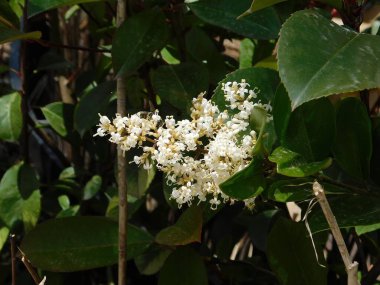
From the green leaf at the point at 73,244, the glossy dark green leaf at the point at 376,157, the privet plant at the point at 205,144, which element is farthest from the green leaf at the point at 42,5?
the glossy dark green leaf at the point at 376,157

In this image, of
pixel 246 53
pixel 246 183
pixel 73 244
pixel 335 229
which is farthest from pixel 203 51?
pixel 335 229

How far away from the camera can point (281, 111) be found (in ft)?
2.16

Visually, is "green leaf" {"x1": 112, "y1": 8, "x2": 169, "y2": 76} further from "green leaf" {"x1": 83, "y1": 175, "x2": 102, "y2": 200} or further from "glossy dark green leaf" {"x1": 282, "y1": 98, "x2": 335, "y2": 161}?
"green leaf" {"x1": 83, "y1": 175, "x2": 102, "y2": 200}

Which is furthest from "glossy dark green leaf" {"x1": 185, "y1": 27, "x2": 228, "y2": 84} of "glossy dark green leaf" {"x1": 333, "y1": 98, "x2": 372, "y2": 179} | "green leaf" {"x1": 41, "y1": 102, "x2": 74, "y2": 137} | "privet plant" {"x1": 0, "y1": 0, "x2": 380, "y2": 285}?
"glossy dark green leaf" {"x1": 333, "y1": 98, "x2": 372, "y2": 179}

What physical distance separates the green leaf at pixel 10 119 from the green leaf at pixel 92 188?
0.16m

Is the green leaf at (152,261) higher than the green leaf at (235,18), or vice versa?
the green leaf at (235,18)

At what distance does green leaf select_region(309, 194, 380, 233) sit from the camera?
0.68m

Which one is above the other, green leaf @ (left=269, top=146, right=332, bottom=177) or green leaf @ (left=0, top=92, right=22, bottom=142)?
green leaf @ (left=269, top=146, right=332, bottom=177)

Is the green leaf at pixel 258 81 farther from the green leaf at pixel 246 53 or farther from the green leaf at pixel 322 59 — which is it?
the green leaf at pixel 246 53

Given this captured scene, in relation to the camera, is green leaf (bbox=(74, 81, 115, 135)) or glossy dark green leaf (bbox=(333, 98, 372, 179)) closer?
glossy dark green leaf (bbox=(333, 98, 372, 179))

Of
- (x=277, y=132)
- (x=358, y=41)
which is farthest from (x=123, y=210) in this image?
(x=358, y=41)

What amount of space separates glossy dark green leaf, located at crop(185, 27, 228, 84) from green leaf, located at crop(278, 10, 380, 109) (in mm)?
441

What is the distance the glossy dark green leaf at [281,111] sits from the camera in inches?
25.7

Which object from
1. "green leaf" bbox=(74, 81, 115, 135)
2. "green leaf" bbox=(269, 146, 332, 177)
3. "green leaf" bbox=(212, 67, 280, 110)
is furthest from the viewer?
"green leaf" bbox=(74, 81, 115, 135)
